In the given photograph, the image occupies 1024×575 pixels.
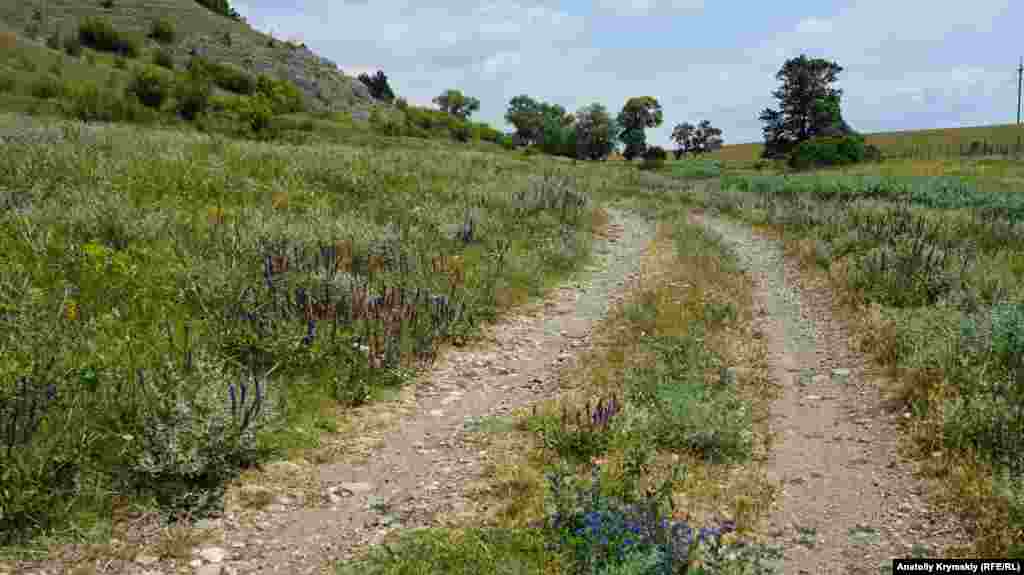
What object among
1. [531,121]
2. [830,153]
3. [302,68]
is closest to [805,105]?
[830,153]

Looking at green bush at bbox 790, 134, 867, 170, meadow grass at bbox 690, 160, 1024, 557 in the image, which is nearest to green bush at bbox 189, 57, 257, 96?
meadow grass at bbox 690, 160, 1024, 557

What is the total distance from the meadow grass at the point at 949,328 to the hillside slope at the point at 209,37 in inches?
1561

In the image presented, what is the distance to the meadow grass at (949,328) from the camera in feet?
14.9

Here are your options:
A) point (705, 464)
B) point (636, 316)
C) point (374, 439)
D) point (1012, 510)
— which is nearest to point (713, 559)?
point (705, 464)

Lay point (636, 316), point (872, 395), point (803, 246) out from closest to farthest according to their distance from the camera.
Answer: point (872, 395) → point (636, 316) → point (803, 246)

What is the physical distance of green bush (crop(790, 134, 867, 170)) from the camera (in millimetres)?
65438

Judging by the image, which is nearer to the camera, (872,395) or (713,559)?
(713,559)

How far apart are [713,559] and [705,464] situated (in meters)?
1.33

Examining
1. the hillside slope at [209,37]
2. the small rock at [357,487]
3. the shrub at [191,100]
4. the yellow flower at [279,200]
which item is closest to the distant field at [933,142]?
the hillside slope at [209,37]

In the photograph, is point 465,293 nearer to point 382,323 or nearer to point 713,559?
point 382,323

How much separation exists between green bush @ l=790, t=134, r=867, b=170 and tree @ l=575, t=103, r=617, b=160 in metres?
37.7

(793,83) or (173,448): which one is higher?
(793,83)

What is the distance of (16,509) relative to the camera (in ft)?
12.0

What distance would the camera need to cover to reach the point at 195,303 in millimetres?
6734
